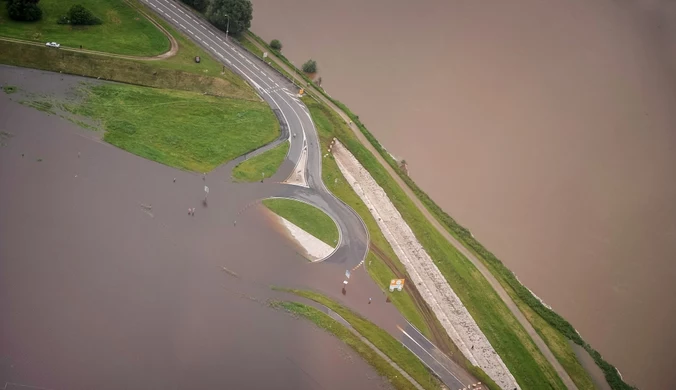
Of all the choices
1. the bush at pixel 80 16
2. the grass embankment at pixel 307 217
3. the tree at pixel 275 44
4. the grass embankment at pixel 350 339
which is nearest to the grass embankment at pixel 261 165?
the grass embankment at pixel 307 217

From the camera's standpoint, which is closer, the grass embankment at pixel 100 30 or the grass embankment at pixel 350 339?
the grass embankment at pixel 350 339

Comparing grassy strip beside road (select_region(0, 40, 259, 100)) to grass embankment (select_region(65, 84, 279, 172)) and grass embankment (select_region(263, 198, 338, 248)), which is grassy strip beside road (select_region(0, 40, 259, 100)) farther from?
grass embankment (select_region(263, 198, 338, 248))

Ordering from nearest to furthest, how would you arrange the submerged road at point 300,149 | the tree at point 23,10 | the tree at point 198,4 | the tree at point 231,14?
1. the submerged road at point 300,149
2. the tree at point 23,10
3. the tree at point 231,14
4. the tree at point 198,4

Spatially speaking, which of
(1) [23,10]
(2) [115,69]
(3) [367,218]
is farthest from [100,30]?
(3) [367,218]

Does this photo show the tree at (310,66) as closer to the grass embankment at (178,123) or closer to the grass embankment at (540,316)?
the grass embankment at (178,123)

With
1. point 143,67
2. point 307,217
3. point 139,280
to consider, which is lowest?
point 139,280

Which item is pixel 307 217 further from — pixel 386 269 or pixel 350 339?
pixel 350 339

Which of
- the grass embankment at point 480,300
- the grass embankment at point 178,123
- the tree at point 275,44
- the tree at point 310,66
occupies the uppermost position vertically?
the tree at point 310,66

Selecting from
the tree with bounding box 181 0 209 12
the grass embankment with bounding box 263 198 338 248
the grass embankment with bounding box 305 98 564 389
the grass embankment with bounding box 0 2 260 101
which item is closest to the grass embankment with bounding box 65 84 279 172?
the grass embankment with bounding box 0 2 260 101
